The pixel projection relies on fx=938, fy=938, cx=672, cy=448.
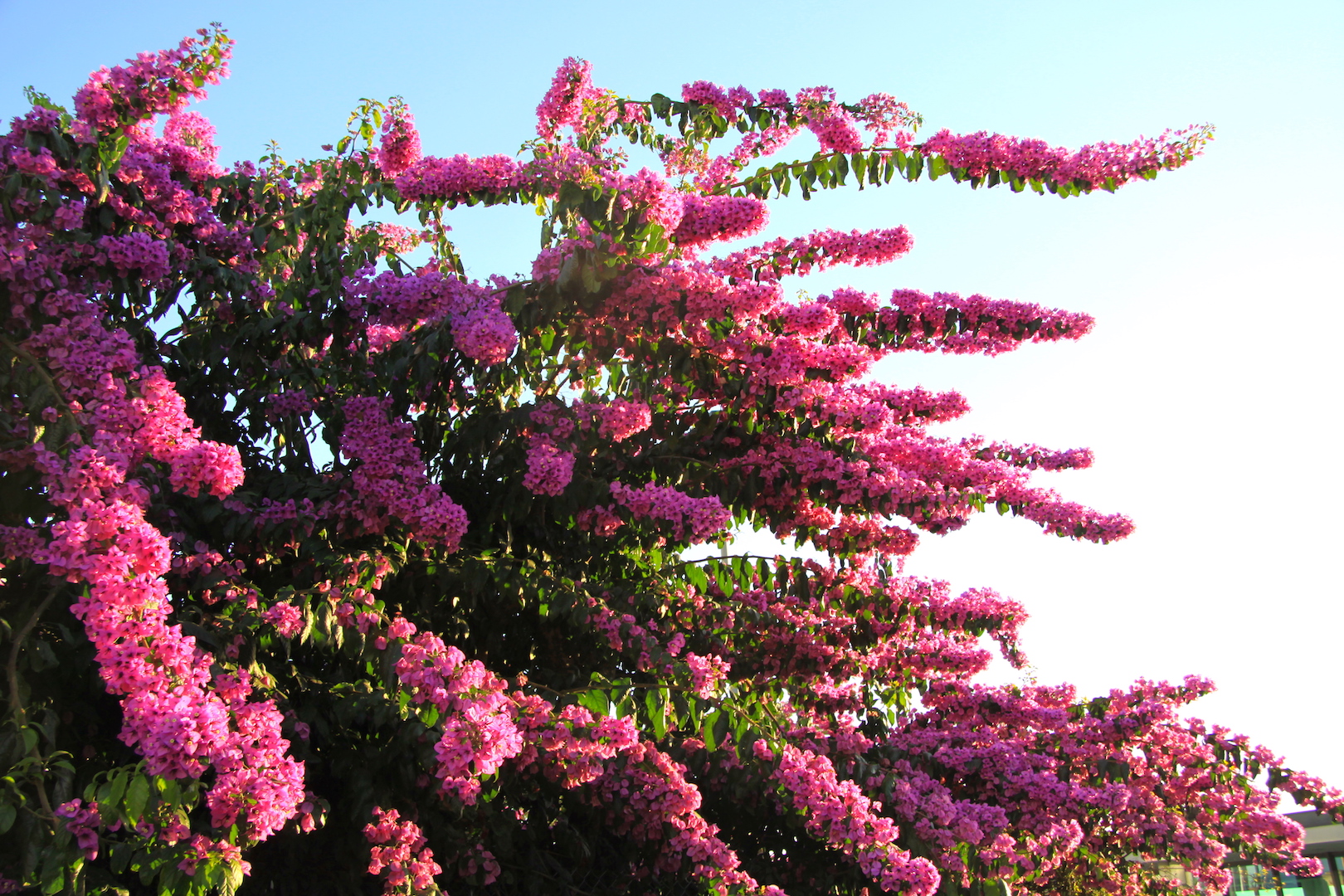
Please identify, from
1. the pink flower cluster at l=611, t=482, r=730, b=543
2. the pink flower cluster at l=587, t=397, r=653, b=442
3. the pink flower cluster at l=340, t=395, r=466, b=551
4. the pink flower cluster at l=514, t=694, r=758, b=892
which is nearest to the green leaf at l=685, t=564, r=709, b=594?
the pink flower cluster at l=611, t=482, r=730, b=543

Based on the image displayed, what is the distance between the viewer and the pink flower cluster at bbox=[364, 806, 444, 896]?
156 inches

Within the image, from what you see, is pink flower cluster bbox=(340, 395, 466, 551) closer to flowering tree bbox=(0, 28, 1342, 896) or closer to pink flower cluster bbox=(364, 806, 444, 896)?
flowering tree bbox=(0, 28, 1342, 896)

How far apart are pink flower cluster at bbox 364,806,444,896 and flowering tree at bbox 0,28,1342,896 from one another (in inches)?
0.9

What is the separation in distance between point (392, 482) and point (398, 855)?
1.67m

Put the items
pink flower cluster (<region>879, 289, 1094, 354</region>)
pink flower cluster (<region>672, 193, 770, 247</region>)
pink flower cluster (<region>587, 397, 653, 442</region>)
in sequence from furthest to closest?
1. pink flower cluster (<region>879, 289, 1094, 354</region>)
2. pink flower cluster (<region>587, 397, 653, 442</region>)
3. pink flower cluster (<region>672, 193, 770, 247</region>)

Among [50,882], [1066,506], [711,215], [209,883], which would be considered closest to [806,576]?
[1066,506]

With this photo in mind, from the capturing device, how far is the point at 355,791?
13.7 feet

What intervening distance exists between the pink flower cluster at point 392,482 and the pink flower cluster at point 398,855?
1265mm

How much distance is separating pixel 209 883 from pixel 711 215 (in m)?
3.71

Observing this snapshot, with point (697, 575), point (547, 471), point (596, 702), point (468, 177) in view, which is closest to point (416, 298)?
point (468, 177)

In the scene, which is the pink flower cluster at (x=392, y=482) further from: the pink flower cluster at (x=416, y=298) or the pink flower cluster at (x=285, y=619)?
the pink flower cluster at (x=285, y=619)

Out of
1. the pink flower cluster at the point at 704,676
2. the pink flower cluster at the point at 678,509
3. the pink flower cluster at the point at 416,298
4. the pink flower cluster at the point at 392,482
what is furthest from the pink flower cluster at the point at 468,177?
the pink flower cluster at the point at 704,676

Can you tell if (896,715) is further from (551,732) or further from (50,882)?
(50,882)

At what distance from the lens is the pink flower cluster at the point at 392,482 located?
4.51 meters
